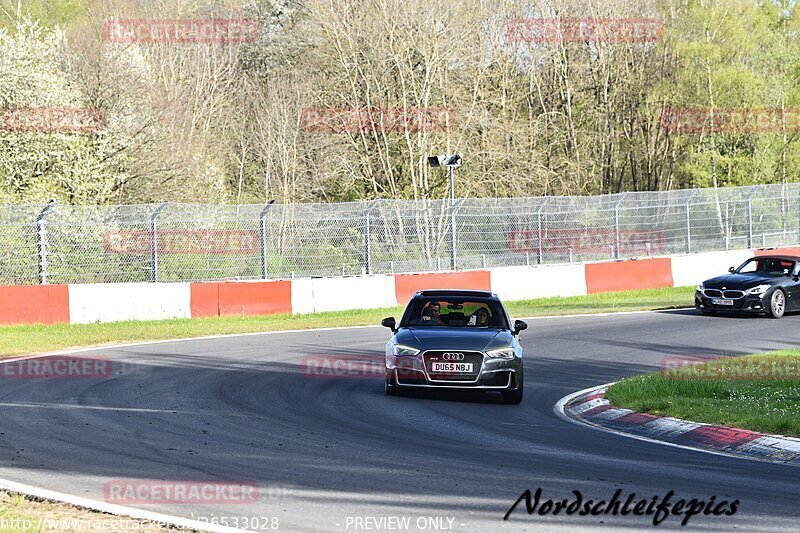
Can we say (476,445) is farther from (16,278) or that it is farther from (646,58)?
(646,58)

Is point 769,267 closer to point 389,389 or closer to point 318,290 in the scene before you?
point 318,290

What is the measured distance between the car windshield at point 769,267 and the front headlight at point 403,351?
48.0ft

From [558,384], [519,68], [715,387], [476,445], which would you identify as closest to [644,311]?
[558,384]

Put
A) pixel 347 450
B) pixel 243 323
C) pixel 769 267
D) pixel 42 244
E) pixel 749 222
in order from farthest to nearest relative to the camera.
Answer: pixel 749 222 < pixel 769 267 < pixel 243 323 < pixel 42 244 < pixel 347 450

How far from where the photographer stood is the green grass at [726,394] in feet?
34.9

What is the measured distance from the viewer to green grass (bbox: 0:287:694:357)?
20.1 meters

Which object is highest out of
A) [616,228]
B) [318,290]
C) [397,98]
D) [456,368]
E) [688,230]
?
[397,98]

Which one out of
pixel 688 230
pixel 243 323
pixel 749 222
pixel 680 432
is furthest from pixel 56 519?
pixel 749 222

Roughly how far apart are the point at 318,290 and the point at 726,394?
584 inches

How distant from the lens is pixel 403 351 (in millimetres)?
12961

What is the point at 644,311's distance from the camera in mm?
26297

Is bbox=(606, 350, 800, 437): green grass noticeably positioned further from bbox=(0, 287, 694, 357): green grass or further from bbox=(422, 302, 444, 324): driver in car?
bbox=(0, 287, 694, 357): green grass

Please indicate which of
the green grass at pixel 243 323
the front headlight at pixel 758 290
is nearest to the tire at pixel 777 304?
the front headlight at pixel 758 290

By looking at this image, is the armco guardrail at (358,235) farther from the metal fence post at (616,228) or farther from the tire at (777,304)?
the tire at (777,304)
